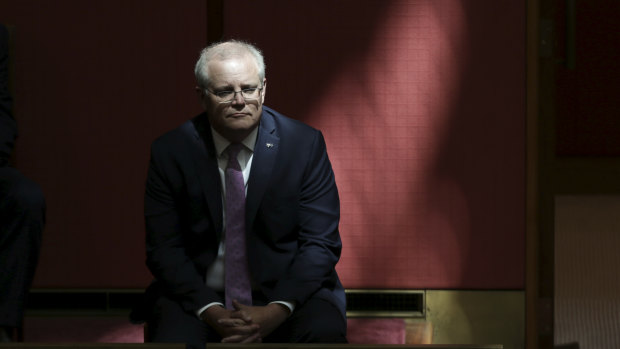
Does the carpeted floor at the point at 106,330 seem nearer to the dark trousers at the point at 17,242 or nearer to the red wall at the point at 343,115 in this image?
the red wall at the point at 343,115

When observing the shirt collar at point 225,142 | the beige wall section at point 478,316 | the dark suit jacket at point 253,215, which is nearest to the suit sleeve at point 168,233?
the dark suit jacket at point 253,215

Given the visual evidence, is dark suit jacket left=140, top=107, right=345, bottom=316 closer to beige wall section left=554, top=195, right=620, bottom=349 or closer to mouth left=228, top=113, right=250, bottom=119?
mouth left=228, top=113, right=250, bottom=119

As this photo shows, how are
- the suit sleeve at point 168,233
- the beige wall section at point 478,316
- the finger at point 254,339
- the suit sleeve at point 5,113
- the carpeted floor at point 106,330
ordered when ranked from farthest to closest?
1. the beige wall section at point 478,316
2. the carpeted floor at point 106,330
3. the suit sleeve at point 5,113
4. the suit sleeve at point 168,233
5. the finger at point 254,339

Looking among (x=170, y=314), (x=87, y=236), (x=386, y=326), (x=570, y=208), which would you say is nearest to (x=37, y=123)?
(x=87, y=236)

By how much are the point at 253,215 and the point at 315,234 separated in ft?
0.57

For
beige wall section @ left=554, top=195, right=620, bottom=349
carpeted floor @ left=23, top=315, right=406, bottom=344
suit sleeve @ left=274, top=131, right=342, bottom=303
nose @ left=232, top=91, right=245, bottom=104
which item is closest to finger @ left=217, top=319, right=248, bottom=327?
suit sleeve @ left=274, top=131, right=342, bottom=303

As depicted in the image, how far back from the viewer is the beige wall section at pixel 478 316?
115 inches

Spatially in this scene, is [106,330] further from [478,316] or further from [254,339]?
[478,316]

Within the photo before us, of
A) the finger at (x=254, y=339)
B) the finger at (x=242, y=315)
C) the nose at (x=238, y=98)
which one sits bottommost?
the finger at (x=254, y=339)

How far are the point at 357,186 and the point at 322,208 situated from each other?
70 cm

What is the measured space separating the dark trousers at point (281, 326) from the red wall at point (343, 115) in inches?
32.4

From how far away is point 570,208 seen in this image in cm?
293

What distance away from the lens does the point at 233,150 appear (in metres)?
2.19

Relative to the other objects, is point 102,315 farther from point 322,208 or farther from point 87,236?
point 322,208
